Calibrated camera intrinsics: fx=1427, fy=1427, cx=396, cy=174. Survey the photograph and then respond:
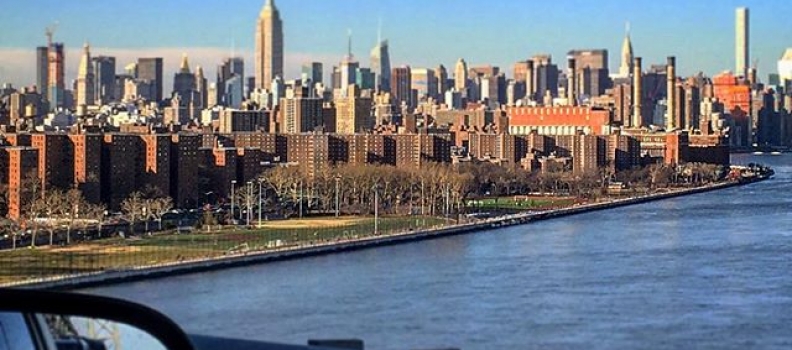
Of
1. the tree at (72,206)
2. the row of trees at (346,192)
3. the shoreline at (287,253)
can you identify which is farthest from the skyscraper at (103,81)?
the tree at (72,206)

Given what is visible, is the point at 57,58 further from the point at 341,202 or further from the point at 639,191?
the point at 341,202

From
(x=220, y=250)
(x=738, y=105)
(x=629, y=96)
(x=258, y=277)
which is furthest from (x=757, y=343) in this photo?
(x=738, y=105)

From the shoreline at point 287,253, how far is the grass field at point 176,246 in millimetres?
120

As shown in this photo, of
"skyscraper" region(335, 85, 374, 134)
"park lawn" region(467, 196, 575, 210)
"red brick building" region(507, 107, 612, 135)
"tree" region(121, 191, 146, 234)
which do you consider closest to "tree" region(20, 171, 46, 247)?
"tree" region(121, 191, 146, 234)

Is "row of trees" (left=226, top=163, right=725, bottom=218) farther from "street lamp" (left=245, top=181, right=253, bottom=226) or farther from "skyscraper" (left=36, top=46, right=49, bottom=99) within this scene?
"skyscraper" (left=36, top=46, right=49, bottom=99)

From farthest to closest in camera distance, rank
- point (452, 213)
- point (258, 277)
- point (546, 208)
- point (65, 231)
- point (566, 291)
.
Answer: point (546, 208) → point (452, 213) → point (65, 231) → point (258, 277) → point (566, 291)

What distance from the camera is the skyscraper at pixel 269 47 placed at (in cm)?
4278

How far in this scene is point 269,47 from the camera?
42.7 m

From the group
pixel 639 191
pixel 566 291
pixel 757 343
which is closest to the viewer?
pixel 757 343

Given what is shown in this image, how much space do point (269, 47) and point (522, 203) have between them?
2934cm

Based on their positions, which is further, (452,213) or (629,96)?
(629,96)

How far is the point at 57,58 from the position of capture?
34.7m

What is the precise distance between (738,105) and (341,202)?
27.0 metres

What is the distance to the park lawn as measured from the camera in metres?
13.4
